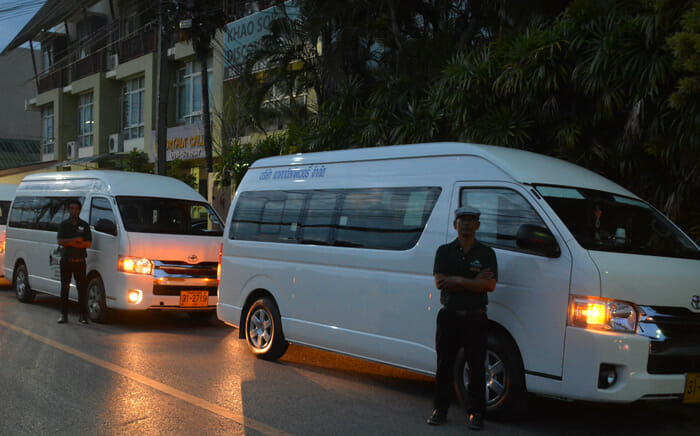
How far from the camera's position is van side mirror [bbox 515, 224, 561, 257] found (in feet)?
18.3

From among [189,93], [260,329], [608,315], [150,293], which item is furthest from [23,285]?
[189,93]

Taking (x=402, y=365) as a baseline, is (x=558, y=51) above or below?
above

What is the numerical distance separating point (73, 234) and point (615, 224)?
24.7ft

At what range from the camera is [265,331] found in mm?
8383

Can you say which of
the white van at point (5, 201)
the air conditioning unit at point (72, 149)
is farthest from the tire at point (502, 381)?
the air conditioning unit at point (72, 149)

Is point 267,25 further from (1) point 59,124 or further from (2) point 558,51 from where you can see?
(1) point 59,124

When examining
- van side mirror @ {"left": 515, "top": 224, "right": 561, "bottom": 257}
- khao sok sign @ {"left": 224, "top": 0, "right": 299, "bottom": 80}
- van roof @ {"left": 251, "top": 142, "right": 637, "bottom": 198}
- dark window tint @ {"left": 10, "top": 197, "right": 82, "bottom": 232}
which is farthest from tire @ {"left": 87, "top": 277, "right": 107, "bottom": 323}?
khao sok sign @ {"left": 224, "top": 0, "right": 299, "bottom": 80}

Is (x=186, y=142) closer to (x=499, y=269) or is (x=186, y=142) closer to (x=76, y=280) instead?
(x=76, y=280)

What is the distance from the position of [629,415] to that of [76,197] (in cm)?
902

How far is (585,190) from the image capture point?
630 cm

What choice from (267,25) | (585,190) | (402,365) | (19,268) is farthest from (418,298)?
(267,25)

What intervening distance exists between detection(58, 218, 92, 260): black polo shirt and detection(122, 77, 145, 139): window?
77.5 ft

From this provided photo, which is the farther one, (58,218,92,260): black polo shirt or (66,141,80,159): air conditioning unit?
(66,141,80,159): air conditioning unit

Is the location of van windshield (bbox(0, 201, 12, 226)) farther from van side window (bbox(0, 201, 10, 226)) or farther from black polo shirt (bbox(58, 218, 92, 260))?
black polo shirt (bbox(58, 218, 92, 260))
